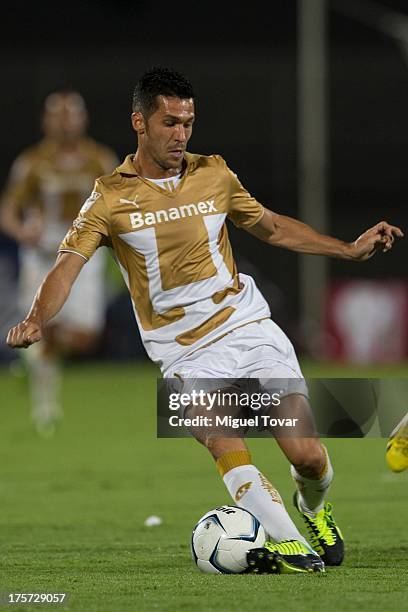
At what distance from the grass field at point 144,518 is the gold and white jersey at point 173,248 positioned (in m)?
1.02

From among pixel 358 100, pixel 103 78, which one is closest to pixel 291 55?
pixel 358 100

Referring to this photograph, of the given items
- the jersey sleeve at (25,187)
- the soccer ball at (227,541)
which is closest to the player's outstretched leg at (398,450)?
the soccer ball at (227,541)

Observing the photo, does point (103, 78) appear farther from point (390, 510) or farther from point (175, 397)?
point (175, 397)

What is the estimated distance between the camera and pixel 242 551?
592 centimetres

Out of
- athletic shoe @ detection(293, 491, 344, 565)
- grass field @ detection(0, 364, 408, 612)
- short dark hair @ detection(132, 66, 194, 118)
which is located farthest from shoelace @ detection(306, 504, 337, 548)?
short dark hair @ detection(132, 66, 194, 118)

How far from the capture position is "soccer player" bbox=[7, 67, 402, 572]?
20.0ft

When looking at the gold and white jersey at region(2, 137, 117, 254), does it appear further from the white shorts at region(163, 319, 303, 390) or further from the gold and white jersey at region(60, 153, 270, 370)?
the white shorts at region(163, 319, 303, 390)

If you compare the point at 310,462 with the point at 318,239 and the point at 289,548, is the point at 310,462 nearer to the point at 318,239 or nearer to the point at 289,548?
the point at 289,548

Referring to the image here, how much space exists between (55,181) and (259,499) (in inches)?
301

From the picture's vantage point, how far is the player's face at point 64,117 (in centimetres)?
1275

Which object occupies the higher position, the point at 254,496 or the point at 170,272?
the point at 170,272

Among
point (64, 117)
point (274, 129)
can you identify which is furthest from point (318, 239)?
point (274, 129)

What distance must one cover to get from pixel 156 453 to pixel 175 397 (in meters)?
5.73

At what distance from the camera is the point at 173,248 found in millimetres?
6258
